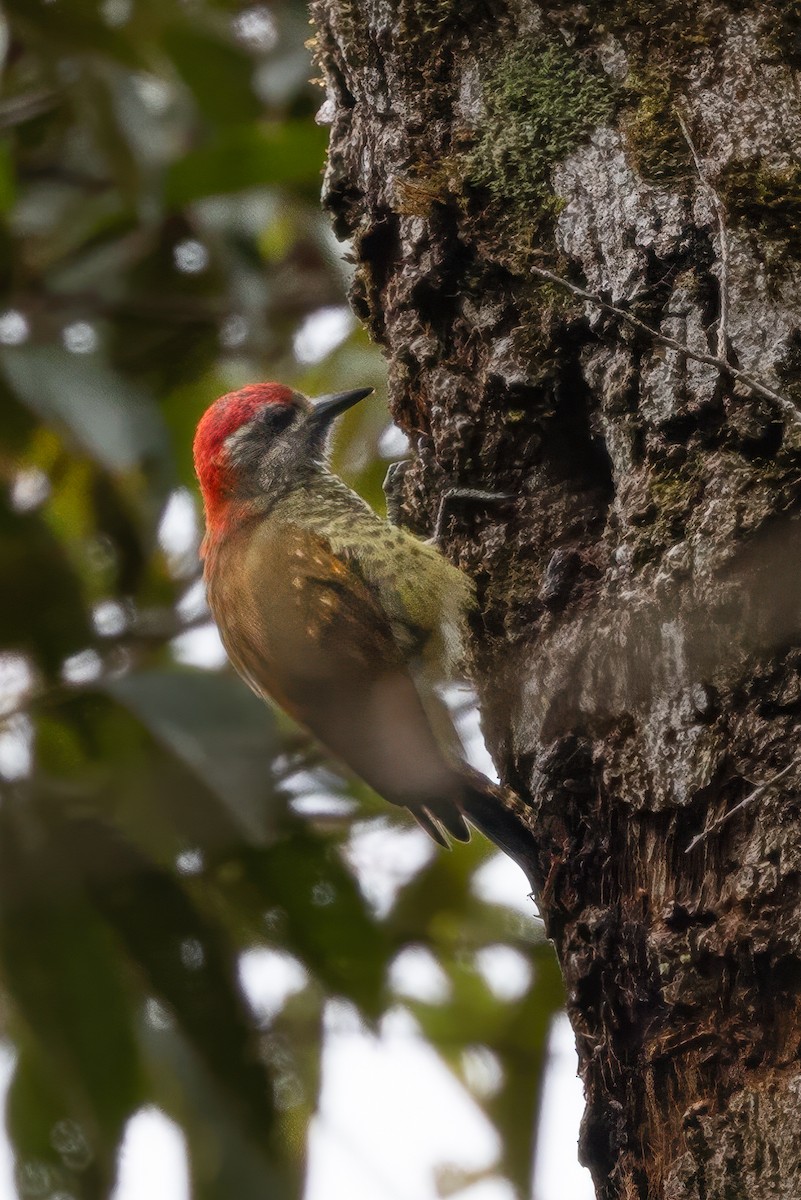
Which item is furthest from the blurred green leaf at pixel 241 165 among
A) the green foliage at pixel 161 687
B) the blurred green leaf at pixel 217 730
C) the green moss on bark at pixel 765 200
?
the green moss on bark at pixel 765 200

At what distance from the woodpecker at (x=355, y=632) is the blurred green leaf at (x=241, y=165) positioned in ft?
2.33

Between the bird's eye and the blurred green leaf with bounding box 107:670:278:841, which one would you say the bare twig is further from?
the bird's eye

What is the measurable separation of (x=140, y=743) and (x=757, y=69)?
1964mm

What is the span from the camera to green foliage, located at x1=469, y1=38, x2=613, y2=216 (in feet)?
7.82

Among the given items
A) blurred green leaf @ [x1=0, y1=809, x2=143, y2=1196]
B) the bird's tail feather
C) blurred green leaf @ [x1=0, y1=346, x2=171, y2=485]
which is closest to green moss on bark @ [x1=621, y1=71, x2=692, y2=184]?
the bird's tail feather

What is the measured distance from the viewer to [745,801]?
167 cm

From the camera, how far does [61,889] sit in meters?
2.91

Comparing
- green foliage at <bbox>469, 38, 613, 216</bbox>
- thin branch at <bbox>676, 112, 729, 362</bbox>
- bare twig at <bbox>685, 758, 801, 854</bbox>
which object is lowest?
bare twig at <bbox>685, 758, 801, 854</bbox>

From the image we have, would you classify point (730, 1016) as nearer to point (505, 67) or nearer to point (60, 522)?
point (505, 67)

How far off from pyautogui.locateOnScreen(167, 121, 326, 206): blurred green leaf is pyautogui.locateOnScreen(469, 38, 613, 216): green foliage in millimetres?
1577

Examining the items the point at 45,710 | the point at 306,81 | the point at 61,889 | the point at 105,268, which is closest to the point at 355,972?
the point at 61,889

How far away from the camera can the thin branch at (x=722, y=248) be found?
6.27ft

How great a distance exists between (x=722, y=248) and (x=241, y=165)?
234 cm

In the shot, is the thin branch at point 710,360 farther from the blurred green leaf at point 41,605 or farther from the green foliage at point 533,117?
Answer: the blurred green leaf at point 41,605
